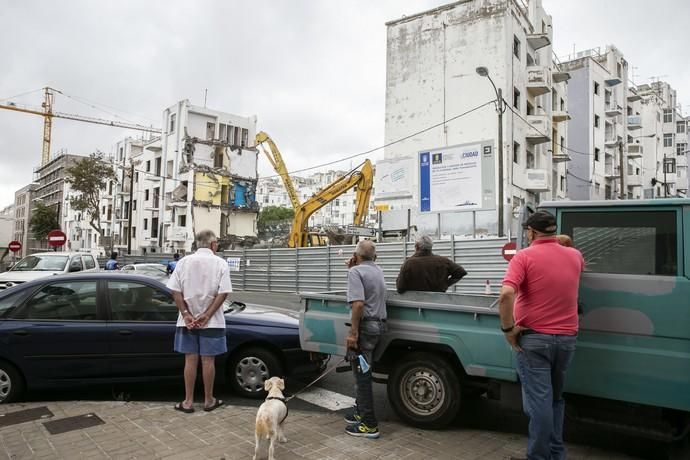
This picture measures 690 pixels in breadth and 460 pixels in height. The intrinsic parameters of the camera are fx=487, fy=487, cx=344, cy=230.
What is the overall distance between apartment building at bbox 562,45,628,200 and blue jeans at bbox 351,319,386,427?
42153mm

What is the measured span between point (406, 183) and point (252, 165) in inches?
964

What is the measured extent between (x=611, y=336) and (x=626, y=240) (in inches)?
30.6

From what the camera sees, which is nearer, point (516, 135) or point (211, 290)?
point (211, 290)

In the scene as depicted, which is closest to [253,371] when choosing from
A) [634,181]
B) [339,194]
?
[339,194]

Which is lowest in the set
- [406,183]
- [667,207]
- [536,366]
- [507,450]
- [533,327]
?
[507,450]

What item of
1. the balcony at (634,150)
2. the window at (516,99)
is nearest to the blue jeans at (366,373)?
the window at (516,99)

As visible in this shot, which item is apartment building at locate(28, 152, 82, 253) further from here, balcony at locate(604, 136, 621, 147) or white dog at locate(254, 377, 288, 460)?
white dog at locate(254, 377, 288, 460)

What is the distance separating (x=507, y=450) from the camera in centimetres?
418

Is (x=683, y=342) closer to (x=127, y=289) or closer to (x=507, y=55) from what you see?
(x=127, y=289)

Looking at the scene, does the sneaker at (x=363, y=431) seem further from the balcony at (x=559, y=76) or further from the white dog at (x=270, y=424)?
the balcony at (x=559, y=76)

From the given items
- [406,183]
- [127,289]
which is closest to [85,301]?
[127,289]

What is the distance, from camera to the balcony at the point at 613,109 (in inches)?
1840

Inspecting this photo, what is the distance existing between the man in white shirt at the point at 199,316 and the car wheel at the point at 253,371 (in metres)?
0.52

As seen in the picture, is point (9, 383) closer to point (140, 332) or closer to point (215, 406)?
point (140, 332)
